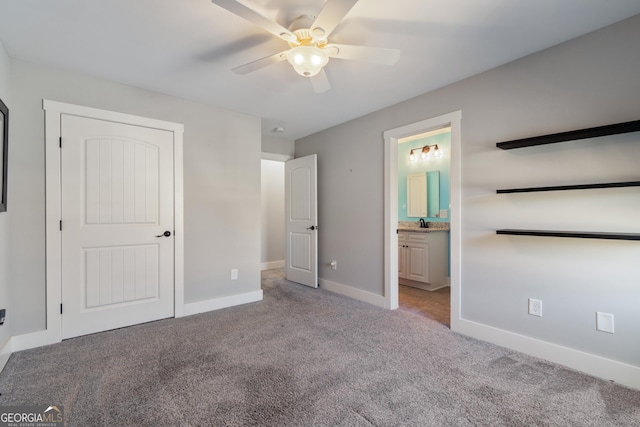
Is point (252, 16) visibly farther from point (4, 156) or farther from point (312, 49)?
point (4, 156)

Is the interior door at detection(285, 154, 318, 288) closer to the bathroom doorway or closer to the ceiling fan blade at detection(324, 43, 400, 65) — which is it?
the bathroom doorway

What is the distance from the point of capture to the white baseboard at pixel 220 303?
309 centimetres

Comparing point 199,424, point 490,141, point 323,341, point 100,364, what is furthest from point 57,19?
point 490,141

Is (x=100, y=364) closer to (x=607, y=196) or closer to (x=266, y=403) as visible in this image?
(x=266, y=403)

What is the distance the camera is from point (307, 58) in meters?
1.81

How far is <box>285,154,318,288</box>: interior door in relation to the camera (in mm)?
4125

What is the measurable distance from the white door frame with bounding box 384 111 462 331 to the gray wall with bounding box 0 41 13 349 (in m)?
3.34

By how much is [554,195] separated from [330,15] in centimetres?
203

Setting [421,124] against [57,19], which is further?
[421,124]

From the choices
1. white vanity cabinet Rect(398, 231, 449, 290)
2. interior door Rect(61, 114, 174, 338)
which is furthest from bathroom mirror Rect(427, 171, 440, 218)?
interior door Rect(61, 114, 174, 338)

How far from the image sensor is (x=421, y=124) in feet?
9.67

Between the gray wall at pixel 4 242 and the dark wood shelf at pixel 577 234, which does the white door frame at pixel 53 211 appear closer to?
the gray wall at pixel 4 242

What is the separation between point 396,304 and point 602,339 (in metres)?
1.74

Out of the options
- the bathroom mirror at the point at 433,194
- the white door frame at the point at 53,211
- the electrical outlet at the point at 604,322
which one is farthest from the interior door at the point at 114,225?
the bathroom mirror at the point at 433,194
